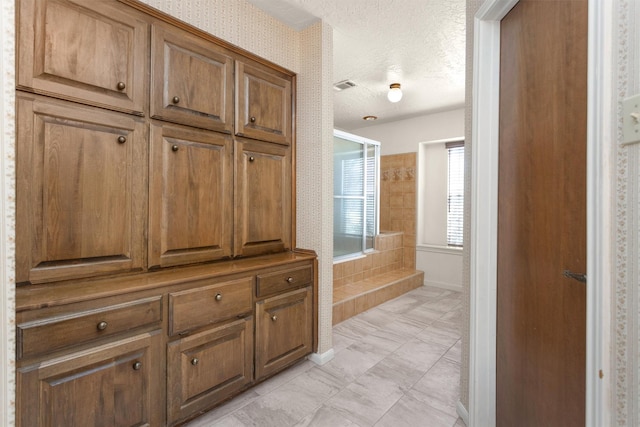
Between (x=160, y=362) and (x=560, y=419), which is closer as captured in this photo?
(x=560, y=419)

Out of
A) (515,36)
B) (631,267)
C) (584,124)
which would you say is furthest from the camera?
(515,36)

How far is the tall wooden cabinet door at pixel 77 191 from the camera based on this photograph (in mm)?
1226

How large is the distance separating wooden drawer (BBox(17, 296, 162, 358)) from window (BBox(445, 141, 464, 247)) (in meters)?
4.05

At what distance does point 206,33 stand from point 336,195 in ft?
6.92

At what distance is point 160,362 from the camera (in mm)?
1408

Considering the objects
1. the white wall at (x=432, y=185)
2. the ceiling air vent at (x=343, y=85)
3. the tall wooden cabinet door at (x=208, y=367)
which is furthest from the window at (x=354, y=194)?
the tall wooden cabinet door at (x=208, y=367)

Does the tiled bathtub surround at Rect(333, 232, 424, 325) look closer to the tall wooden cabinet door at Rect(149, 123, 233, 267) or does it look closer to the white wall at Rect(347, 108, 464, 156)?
the white wall at Rect(347, 108, 464, 156)

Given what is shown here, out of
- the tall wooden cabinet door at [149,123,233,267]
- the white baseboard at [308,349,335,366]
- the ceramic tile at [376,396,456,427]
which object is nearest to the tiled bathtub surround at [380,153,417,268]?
the white baseboard at [308,349,335,366]

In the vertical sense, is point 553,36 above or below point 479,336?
above

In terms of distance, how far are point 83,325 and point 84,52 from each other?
122 centimetres

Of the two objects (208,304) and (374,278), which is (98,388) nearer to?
(208,304)

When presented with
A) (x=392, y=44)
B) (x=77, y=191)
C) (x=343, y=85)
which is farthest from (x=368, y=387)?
(x=343, y=85)

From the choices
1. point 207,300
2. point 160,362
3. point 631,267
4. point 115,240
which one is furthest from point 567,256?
point 115,240

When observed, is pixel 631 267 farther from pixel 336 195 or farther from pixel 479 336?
pixel 336 195
